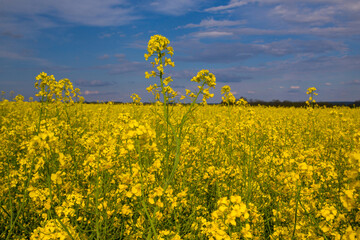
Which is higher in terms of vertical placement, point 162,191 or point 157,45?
point 157,45

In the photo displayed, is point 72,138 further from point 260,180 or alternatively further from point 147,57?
point 260,180

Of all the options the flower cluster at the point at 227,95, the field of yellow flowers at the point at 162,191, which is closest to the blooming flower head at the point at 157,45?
the field of yellow flowers at the point at 162,191

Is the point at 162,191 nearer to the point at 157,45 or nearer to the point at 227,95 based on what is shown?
the point at 157,45

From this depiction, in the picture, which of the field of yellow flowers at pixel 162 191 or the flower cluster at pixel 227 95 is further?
the flower cluster at pixel 227 95

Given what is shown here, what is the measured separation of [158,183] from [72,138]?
2545 millimetres

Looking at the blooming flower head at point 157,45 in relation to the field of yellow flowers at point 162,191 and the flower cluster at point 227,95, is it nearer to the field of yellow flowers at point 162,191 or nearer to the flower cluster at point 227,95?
the field of yellow flowers at point 162,191

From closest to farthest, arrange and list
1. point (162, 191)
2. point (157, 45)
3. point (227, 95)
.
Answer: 1. point (162, 191)
2. point (157, 45)
3. point (227, 95)

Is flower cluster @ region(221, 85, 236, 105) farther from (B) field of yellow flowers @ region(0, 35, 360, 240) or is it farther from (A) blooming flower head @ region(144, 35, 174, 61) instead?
(A) blooming flower head @ region(144, 35, 174, 61)

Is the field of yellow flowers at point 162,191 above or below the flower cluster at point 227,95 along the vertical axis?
below

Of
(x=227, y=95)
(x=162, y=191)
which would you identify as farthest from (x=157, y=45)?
(x=227, y=95)

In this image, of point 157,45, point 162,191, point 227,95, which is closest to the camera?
point 162,191

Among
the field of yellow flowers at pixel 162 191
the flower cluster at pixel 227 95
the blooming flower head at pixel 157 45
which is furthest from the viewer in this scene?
the flower cluster at pixel 227 95

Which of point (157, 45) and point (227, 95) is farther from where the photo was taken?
point (227, 95)

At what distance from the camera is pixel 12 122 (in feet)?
24.7
